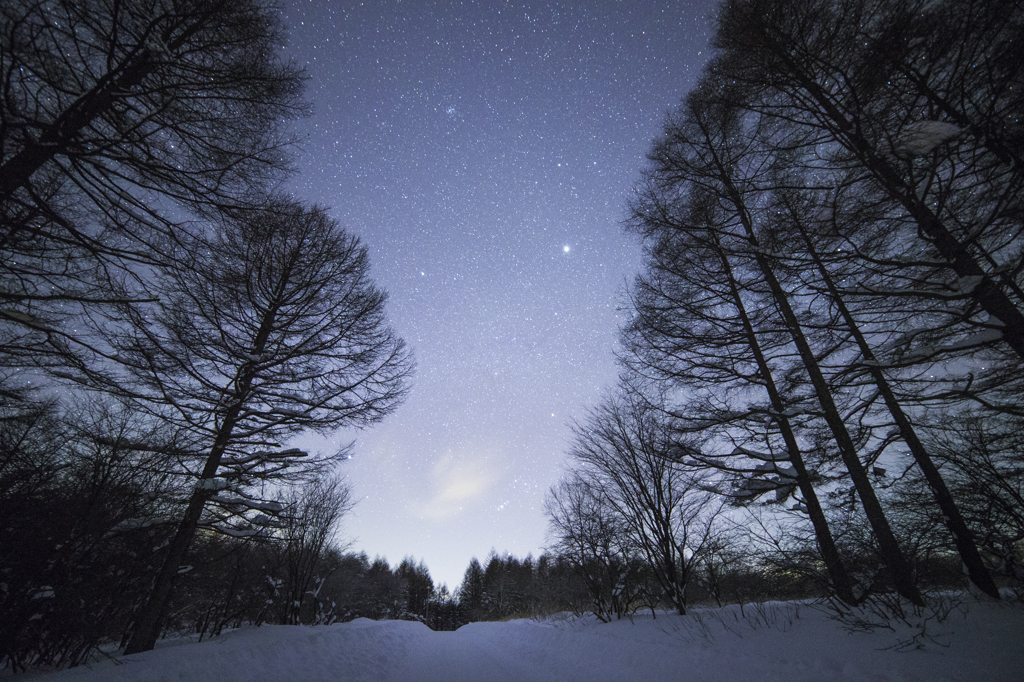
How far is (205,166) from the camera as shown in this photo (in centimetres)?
414

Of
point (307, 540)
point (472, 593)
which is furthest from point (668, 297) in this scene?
point (472, 593)

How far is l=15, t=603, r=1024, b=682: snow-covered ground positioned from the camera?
3148mm

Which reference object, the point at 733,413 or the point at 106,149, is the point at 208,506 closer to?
the point at 106,149

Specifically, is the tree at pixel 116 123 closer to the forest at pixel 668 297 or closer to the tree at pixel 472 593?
the forest at pixel 668 297

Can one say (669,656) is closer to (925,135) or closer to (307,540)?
(925,135)

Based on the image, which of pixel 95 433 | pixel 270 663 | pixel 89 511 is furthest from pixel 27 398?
pixel 270 663

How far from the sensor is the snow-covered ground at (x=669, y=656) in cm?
315

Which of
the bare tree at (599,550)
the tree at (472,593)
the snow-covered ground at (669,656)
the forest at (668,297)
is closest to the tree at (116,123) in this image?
the forest at (668,297)

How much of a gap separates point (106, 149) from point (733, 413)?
9.26 metres

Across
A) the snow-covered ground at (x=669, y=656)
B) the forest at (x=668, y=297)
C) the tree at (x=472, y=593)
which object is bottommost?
the tree at (x=472, y=593)

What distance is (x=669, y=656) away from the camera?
4.87 metres

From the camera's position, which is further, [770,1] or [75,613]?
[75,613]

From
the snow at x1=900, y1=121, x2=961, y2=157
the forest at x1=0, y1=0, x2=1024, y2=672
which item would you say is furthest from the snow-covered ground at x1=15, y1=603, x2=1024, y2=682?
the snow at x1=900, y1=121, x2=961, y2=157

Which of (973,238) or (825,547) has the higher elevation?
(973,238)
